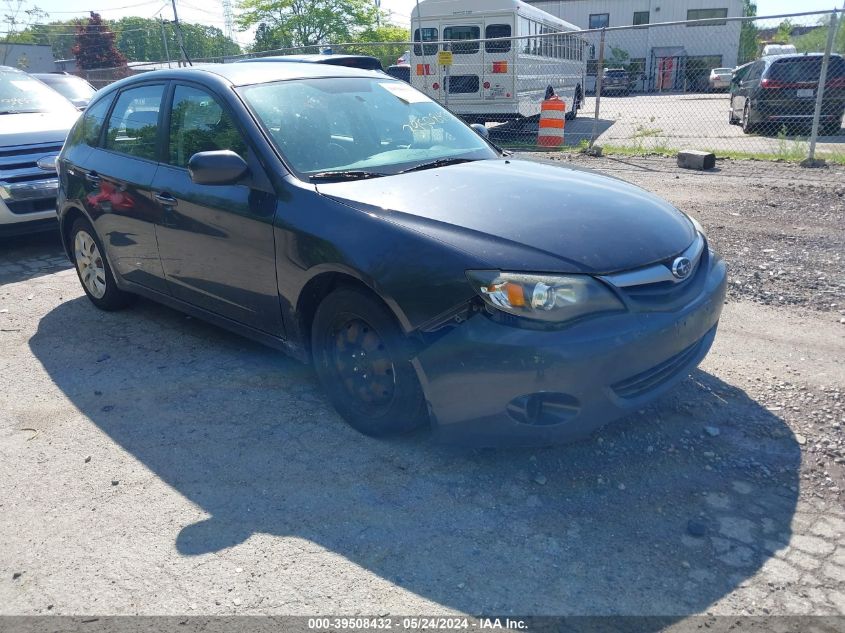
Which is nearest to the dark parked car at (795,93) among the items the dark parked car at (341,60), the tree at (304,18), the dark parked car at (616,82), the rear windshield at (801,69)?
the rear windshield at (801,69)

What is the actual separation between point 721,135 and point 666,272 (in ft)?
45.6

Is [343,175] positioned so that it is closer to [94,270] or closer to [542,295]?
[542,295]

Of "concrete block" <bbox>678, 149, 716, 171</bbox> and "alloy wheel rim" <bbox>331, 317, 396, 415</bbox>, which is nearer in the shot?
"alloy wheel rim" <bbox>331, 317, 396, 415</bbox>

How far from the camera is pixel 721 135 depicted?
15242 mm

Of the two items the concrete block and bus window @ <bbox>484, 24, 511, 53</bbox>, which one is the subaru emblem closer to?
the concrete block

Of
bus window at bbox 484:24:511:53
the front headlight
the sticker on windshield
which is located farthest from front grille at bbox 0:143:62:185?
bus window at bbox 484:24:511:53

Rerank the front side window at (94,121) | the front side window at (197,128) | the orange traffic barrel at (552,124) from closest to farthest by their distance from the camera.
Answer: the front side window at (197,128), the front side window at (94,121), the orange traffic barrel at (552,124)

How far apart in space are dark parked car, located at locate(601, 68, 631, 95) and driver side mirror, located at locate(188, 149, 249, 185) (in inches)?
Result: 1310

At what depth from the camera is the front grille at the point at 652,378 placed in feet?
9.51

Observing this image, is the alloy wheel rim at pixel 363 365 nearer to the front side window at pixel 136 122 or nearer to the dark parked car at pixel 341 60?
the front side window at pixel 136 122

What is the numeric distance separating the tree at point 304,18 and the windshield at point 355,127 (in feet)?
128

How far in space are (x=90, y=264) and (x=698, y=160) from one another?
338 inches

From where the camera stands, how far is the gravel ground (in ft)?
8.23

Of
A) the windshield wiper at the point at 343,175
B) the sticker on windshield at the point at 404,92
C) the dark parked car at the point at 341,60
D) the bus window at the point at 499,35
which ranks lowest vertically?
the windshield wiper at the point at 343,175
